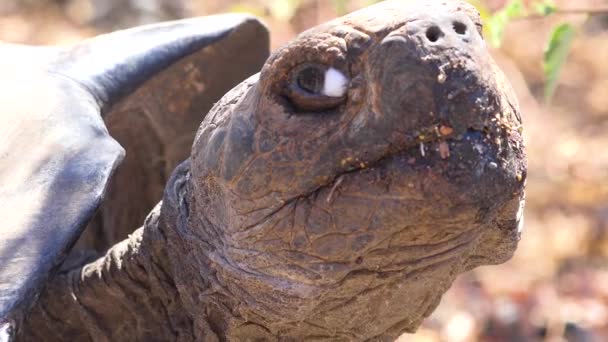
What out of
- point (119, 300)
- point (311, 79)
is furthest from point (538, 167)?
point (311, 79)

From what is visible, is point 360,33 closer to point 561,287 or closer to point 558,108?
point 561,287

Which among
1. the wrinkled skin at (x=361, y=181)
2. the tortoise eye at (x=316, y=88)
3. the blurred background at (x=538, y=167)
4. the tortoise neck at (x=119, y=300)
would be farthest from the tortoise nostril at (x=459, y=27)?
the blurred background at (x=538, y=167)

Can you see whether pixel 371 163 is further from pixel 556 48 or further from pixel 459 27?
pixel 556 48

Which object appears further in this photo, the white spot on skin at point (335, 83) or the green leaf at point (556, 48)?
the green leaf at point (556, 48)

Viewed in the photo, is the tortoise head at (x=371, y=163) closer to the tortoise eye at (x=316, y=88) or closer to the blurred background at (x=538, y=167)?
the tortoise eye at (x=316, y=88)

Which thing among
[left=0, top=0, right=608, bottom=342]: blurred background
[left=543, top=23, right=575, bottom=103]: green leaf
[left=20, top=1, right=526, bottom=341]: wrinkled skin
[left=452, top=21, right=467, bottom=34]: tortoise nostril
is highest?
[left=452, top=21, right=467, bottom=34]: tortoise nostril

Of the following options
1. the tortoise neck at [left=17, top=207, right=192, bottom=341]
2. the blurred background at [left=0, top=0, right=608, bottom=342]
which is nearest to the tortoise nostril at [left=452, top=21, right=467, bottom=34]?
the tortoise neck at [left=17, top=207, right=192, bottom=341]

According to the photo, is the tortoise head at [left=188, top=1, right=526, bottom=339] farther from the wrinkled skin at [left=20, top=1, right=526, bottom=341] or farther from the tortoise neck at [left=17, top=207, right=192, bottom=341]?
the tortoise neck at [left=17, top=207, right=192, bottom=341]

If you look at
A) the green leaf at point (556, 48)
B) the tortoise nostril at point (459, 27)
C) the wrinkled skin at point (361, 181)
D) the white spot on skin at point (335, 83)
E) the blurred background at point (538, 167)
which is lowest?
the blurred background at point (538, 167)

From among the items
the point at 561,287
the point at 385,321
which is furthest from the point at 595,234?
the point at 385,321
